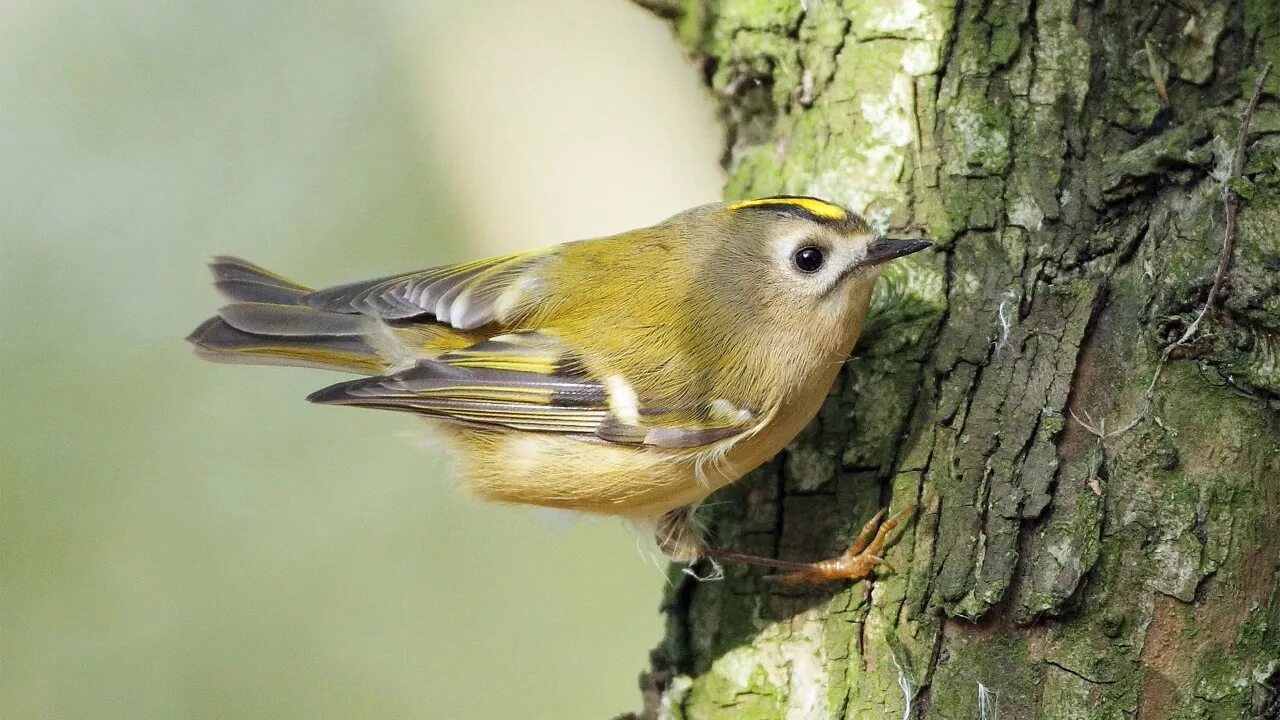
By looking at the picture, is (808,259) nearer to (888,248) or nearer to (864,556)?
(888,248)

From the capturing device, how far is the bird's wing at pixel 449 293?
211 cm

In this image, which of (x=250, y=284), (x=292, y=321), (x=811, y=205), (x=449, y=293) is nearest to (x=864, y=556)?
(x=811, y=205)

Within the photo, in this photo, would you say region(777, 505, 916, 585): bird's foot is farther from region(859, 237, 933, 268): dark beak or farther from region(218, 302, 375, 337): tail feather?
region(218, 302, 375, 337): tail feather

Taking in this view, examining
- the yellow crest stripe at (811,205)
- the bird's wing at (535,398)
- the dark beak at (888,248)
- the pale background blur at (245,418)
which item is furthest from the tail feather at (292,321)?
the pale background blur at (245,418)

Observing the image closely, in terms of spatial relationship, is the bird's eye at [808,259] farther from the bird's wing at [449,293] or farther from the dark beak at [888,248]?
the bird's wing at [449,293]

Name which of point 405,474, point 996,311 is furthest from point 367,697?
point 996,311

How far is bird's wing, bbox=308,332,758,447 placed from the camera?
6.44ft

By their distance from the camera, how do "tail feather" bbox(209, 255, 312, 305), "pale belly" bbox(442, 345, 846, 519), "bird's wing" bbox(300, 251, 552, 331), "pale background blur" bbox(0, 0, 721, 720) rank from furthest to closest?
"pale background blur" bbox(0, 0, 721, 720), "tail feather" bbox(209, 255, 312, 305), "bird's wing" bbox(300, 251, 552, 331), "pale belly" bbox(442, 345, 846, 519)

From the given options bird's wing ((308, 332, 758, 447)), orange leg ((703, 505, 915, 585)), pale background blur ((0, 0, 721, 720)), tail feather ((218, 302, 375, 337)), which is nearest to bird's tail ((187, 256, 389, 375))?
tail feather ((218, 302, 375, 337))

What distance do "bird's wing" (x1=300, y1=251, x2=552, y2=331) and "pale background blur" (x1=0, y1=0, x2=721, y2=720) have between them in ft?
4.60

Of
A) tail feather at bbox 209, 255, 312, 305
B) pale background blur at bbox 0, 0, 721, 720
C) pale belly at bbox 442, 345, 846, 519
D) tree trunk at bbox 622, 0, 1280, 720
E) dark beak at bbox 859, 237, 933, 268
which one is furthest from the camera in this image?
pale background blur at bbox 0, 0, 721, 720

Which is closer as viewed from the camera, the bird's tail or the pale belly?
the pale belly

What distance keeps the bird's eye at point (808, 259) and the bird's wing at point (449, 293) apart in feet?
1.77

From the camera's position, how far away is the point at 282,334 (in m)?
2.18
